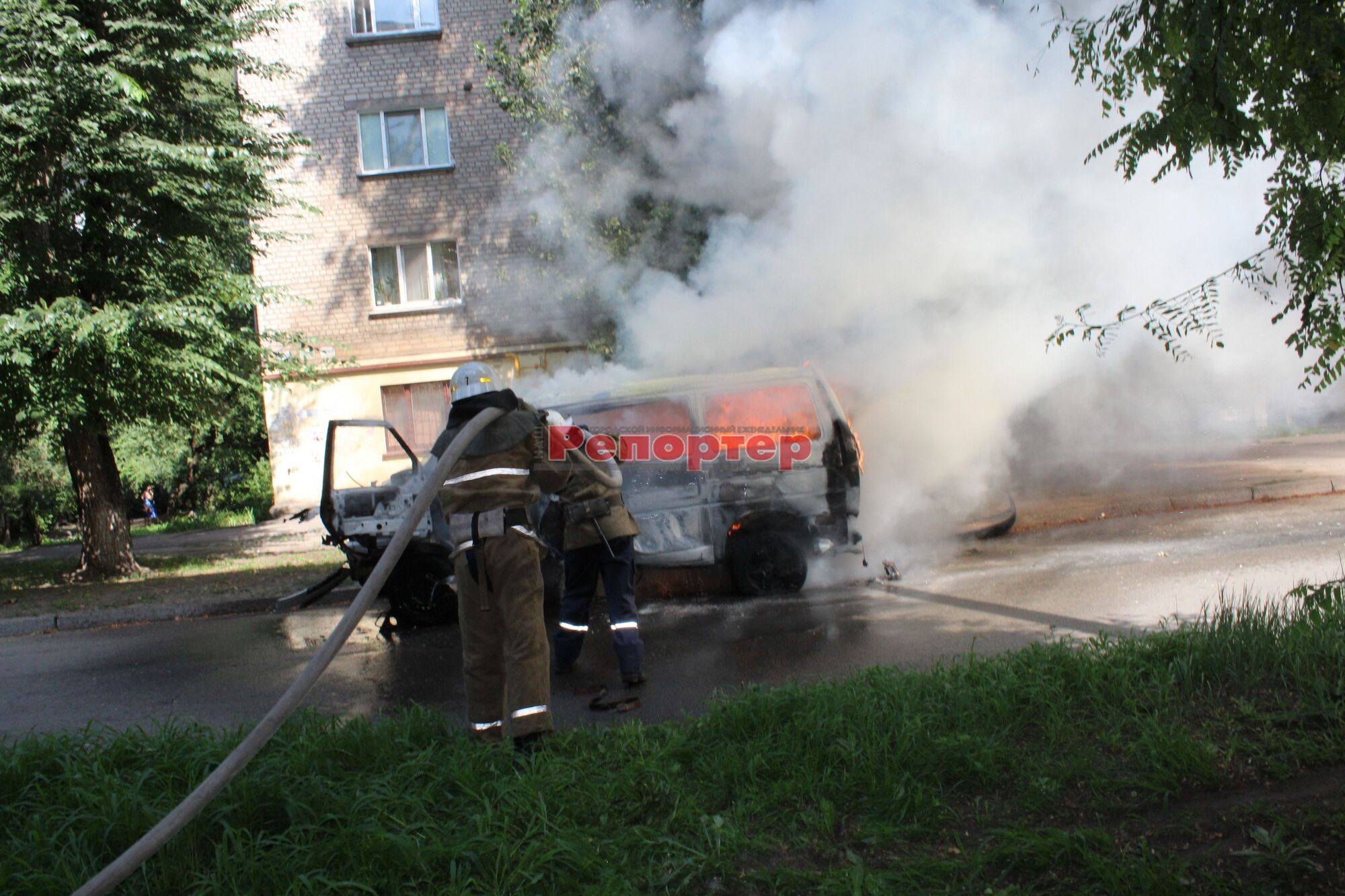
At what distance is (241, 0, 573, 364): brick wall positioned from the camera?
56.7 feet

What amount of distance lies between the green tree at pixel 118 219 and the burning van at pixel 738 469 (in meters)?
5.16

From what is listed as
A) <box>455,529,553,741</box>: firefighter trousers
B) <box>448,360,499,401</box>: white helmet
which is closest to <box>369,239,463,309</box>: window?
<box>448,360,499,401</box>: white helmet

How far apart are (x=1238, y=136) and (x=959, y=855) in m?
2.39

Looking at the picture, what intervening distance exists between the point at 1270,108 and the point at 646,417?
4.71m

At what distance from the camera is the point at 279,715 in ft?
10.1

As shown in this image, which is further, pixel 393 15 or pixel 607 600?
pixel 393 15

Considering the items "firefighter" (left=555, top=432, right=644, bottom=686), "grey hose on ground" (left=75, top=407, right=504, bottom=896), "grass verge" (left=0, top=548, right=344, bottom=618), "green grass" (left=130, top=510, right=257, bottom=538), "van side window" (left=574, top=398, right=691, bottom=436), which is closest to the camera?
"grey hose on ground" (left=75, top=407, right=504, bottom=896)

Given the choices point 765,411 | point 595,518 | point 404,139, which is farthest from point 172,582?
point 404,139

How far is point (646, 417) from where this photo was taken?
7.33 m

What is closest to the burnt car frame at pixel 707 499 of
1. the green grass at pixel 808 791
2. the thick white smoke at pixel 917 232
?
the thick white smoke at pixel 917 232

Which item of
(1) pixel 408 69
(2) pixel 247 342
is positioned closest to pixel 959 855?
(2) pixel 247 342

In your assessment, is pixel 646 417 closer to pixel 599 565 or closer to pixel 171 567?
pixel 599 565

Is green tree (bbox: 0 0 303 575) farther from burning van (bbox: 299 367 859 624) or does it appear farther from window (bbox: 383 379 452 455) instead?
window (bbox: 383 379 452 455)

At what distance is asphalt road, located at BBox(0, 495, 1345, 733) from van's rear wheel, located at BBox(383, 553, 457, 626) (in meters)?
0.21
